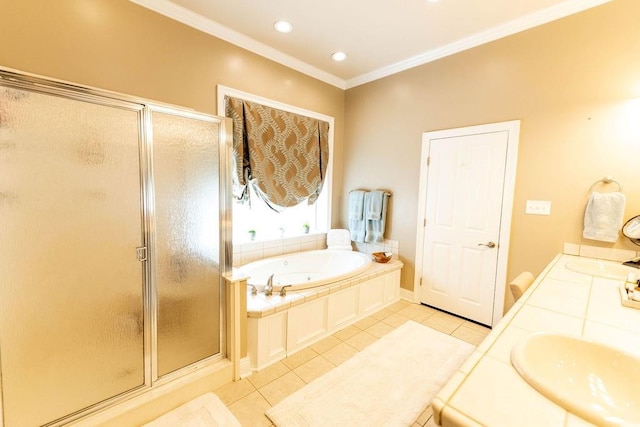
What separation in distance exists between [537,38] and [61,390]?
4099 millimetres

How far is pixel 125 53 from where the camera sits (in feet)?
6.84

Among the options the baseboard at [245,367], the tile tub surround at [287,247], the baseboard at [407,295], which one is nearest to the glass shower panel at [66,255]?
the baseboard at [245,367]

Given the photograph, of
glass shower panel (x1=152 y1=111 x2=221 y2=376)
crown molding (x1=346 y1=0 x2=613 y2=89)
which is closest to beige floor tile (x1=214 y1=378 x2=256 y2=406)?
glass shower panel (x1=152 y1=111 x2=221 y2=376)

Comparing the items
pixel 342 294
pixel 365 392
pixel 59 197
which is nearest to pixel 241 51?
pixel 59 197

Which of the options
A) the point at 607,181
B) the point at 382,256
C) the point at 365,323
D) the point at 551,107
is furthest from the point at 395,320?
the point at 551,107

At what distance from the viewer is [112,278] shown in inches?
58.3

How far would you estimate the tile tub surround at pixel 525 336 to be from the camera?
0.65 m

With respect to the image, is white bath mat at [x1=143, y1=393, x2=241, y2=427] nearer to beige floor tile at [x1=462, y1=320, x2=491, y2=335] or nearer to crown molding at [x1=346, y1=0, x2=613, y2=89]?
beige floor tile at [x1=462, y1=320, x2=491, y2=335]

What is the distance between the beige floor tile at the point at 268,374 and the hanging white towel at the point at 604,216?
2590mm

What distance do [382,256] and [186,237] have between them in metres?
2.31

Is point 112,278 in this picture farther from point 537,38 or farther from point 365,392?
point 537,38

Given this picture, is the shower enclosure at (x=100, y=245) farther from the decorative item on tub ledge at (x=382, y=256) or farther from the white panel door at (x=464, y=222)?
the white panel door at (x=464, y=222)

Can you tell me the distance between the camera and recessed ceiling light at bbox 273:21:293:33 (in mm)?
2467

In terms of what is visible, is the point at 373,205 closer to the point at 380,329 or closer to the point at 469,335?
the point at 380,329
